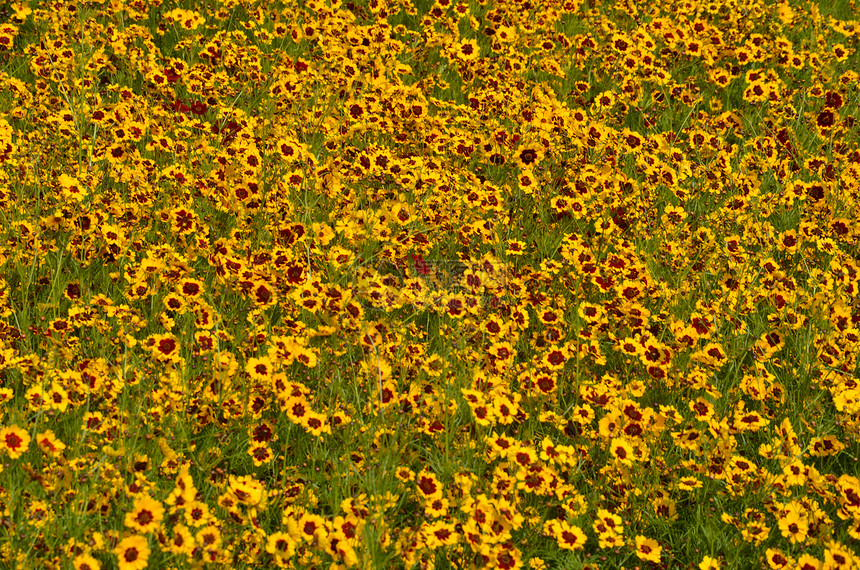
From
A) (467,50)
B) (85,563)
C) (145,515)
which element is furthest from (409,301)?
(467,50)

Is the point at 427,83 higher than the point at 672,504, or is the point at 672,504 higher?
the point at 427,83

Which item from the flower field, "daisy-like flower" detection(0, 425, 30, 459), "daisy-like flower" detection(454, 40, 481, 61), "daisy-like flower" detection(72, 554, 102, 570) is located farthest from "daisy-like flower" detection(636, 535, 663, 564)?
"daisy-like flower" detection(454, 40, 481, 61)

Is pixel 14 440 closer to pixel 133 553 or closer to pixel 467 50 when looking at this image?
pixel 133 553

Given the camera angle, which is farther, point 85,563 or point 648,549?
point 648,549

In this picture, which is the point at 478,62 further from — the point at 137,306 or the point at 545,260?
the point at 137,306

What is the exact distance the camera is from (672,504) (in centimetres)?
300

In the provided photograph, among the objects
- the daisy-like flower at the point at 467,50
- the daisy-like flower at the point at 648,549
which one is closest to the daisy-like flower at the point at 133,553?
the daisy-like flower at the point at 648,549

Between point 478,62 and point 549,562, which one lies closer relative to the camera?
point 549,562

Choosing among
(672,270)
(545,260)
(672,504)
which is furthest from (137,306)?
(672,270)

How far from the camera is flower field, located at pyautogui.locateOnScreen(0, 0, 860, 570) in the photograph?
274 centimetres

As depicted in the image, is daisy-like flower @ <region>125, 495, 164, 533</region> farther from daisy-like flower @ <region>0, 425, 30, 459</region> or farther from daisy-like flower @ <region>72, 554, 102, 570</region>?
daisy-like flower @ <region>0, 425, 30, 459</region>

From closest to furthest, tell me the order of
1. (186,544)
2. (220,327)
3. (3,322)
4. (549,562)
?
(186,544) → (549,562) → (3,322) → (220,327)

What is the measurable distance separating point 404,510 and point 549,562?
1.78 feet

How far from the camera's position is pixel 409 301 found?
3.69 meters
